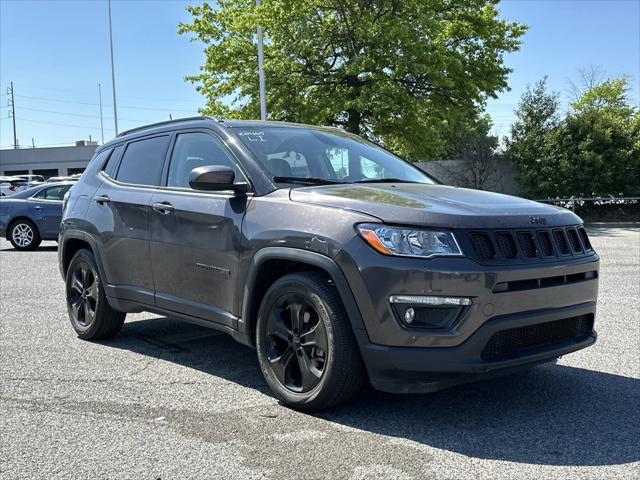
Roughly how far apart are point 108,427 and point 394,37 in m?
19.6

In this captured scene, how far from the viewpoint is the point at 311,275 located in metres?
4.00

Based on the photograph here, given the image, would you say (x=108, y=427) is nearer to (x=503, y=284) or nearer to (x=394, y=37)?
A: (x=503, y=284)

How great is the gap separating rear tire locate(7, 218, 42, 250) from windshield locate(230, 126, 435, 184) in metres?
12.2

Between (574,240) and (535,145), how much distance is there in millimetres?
21429

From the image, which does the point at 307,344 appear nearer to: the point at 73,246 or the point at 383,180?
the point at 383,180

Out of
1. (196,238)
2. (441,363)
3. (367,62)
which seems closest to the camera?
(441,363)

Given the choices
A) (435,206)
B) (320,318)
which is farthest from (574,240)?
(320,318)

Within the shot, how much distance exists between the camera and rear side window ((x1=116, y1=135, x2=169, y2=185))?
18.0 ft

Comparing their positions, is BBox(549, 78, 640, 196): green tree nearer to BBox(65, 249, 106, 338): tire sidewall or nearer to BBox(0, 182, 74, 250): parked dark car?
BBox(0, 182, 74, 250): parked dark car

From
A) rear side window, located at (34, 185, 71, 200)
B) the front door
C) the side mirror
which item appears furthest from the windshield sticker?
rear side window, located at (34, 185, 71, 200)

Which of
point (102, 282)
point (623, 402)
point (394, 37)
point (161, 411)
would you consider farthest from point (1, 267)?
point (394, 37)

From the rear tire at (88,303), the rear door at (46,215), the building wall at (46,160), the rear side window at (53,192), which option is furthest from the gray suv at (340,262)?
the building wall at (46,160)

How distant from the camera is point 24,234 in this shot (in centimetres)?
1565

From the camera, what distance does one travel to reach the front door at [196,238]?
450cm
